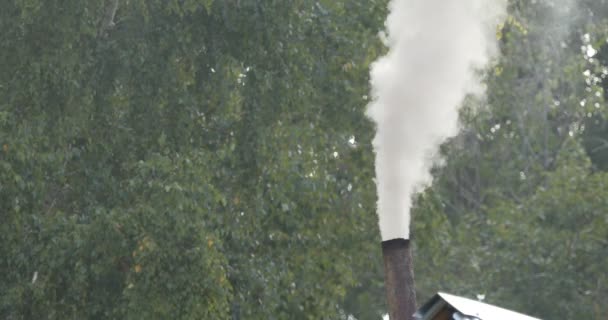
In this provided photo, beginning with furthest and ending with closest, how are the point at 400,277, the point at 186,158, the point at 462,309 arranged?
the point at 186,158
the point at 400,277
the point at 462,309

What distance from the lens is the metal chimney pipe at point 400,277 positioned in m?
11.9

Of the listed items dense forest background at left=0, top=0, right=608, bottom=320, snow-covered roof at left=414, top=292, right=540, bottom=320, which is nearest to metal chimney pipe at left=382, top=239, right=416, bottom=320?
snow-covered roof at left=414, top=292, right=540, bottom=320

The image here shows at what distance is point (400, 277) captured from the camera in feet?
39.0

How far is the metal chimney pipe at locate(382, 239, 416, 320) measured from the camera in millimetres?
11883

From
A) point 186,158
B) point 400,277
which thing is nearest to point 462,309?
point 400,277

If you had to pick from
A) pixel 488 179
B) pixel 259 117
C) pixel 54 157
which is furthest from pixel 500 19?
pixel 488 179

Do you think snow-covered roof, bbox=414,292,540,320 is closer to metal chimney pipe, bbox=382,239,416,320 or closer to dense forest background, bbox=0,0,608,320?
metal chimney pipe, bbox=382,239,416,320

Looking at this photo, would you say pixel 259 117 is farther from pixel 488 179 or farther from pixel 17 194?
pixel 488 179

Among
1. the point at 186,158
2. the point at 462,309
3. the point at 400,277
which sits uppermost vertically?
the point at 186,158

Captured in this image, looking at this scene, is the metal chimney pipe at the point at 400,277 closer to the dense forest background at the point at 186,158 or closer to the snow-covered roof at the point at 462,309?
the snow-covered roof at the point at 462,309

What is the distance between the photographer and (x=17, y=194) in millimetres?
15055

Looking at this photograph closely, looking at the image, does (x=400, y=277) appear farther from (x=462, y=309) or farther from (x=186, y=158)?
(x=186, y=158)

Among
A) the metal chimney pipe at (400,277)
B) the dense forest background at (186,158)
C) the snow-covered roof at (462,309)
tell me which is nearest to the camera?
the snow-covered roof at (462,309)

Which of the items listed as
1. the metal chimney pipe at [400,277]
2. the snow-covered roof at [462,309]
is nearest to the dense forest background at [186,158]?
the metal chimney pipe at [400,277]
